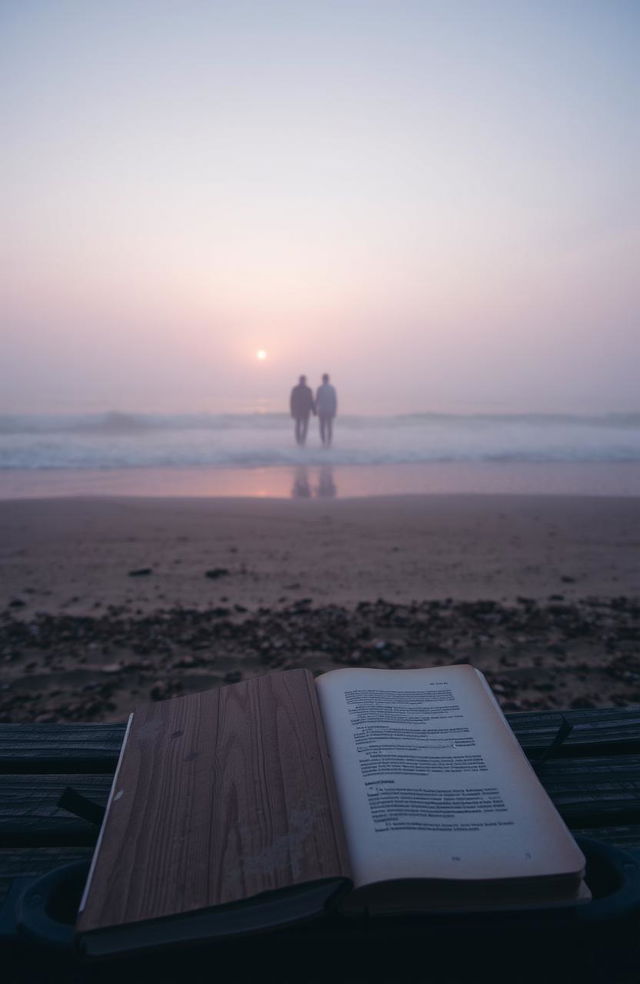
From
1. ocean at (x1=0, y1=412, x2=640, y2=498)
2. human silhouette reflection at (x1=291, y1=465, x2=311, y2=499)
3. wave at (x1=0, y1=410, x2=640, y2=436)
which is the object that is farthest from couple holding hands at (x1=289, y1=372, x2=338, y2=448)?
wave at (x1=0, y1=410, x2=640, y2=436)

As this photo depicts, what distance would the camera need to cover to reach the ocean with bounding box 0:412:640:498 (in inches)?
411

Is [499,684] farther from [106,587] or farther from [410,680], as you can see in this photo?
[106,587]

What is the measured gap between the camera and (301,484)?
10.7m

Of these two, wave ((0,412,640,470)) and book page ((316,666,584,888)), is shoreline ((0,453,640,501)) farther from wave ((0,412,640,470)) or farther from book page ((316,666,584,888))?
book page ((316,666,584,888))

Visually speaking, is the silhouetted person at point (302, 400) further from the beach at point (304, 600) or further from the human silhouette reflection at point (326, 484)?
the beach at point (304, 600)

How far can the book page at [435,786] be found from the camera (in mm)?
879

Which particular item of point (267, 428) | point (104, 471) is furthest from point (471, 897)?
point (267, 428)

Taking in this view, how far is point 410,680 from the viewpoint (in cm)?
141

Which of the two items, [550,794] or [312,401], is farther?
[312,401]

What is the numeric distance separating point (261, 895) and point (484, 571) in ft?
15.9

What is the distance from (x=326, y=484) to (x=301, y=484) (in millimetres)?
416

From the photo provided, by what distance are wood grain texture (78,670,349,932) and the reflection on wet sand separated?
315 inches

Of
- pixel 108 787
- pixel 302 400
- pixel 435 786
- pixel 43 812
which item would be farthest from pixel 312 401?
pixel 435 786

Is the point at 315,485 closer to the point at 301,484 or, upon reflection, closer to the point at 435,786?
the point at 301,484
